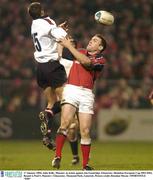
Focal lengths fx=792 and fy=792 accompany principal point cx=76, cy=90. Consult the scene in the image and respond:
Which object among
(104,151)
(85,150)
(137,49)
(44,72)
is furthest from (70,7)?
(85,150)

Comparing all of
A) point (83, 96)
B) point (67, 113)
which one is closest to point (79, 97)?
point (83, 96)

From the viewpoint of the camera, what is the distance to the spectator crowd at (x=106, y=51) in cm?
2502

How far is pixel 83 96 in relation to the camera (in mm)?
13727

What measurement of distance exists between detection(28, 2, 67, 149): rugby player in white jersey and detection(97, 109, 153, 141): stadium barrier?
34.5 feet

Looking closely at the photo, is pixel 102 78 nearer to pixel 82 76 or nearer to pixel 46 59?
pixel 46 59

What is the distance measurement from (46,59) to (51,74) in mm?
316

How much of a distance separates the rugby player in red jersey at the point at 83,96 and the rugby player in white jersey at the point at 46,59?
919 millimetres

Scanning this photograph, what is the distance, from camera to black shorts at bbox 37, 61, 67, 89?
15234 millimetres

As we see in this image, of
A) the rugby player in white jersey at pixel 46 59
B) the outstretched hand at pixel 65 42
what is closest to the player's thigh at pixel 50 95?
the rugby player in white jersey at pixel 46 59

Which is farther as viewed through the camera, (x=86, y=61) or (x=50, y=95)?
(x=50, y=95)

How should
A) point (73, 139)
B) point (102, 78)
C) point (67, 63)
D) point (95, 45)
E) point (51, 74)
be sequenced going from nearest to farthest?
1. point (95, 45)
2. point (51, 74)
3. point (73, 139)
4. point (67, 63)
5. point (102, 78)

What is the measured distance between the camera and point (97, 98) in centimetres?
2541

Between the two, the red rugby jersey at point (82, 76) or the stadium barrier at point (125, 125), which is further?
the stadium barrier at point (125, 125)

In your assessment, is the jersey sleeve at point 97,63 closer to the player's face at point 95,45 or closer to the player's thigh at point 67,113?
the player's face at point 95,45
